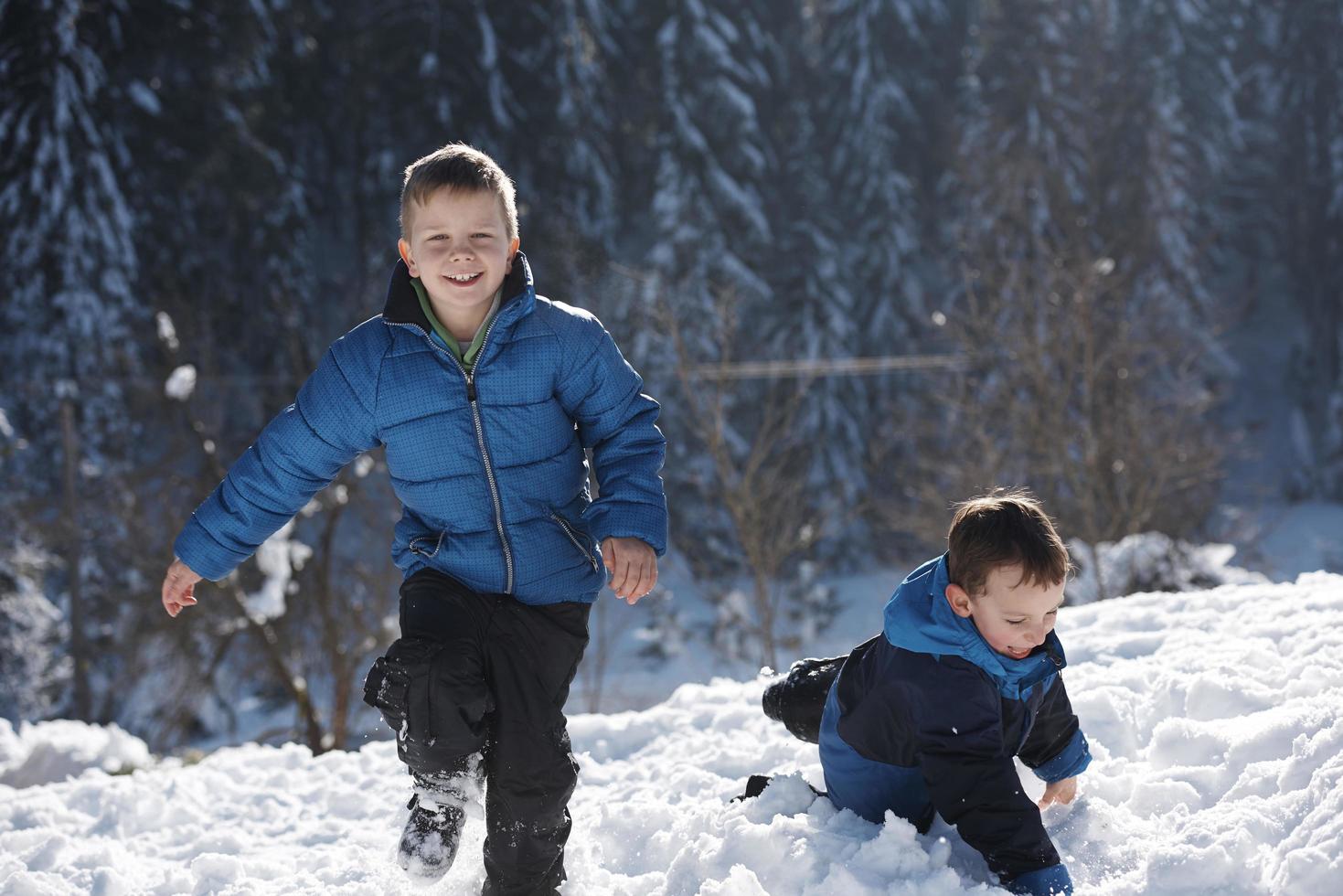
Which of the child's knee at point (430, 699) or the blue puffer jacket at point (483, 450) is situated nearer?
the child's knee at point (430, 699)

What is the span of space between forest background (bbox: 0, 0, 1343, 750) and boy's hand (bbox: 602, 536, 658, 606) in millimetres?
9102

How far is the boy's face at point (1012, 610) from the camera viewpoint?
2445mm

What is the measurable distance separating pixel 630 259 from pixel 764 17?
6.57m

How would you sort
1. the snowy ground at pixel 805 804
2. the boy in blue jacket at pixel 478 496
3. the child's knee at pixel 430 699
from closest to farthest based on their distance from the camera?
the snowy ground at pixel 805 804 → the child's knee at pixel 430 699 → the boy in blue jacket at pixel 478 496

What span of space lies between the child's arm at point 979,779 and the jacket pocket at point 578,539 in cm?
90

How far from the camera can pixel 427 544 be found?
2.89m

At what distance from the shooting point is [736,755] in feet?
12.6

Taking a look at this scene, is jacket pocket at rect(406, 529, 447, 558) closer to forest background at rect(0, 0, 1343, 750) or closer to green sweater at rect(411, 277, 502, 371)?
green sweater at rect(411, 277, 502, 371)

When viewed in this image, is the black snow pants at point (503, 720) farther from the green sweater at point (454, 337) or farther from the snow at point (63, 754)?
the snow at point (63, 754)

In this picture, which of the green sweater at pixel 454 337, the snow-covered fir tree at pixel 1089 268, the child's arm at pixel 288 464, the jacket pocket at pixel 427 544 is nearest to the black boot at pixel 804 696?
the jacket pocket at pixel 427 544

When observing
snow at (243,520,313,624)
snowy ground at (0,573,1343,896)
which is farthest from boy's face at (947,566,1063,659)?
snow at (243,520,313,624)

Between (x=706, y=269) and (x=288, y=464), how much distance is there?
20570 mm

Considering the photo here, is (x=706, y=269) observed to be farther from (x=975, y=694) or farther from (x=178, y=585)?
(x=975, y=694)

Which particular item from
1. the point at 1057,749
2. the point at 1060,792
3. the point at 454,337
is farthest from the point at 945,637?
the point at 454,337
